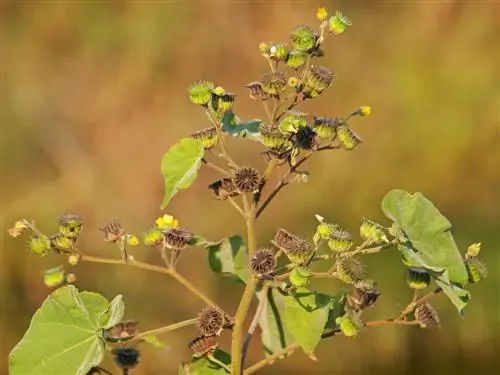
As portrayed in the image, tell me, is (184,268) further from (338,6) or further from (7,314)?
(338,6)

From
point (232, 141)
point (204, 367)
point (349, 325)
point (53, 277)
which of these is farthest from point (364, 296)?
point (232, 141)

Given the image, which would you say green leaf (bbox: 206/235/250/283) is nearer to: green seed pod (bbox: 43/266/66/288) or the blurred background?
green seed pod (bbox: 43/266/66/288)

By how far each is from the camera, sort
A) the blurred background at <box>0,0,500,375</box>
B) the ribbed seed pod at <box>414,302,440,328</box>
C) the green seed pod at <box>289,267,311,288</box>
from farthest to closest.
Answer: the blurred background at <box>0,0,500,375</box>
the ribbed seed pod at <box>414,302,440,328</box>
the green seed pod at <box>289,267,311,288</box>

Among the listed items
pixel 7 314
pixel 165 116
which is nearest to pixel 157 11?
pixel 165 116

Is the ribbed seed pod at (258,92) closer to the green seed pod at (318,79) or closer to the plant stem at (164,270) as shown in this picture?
the green seed pod at (318,79)

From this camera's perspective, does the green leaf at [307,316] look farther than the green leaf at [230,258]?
No

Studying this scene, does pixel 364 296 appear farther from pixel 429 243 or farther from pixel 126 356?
pixel 126 356

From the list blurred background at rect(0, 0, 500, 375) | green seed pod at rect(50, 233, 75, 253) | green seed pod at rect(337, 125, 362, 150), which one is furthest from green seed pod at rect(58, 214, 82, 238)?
blurred background at rect(0, 0, 500, 375)

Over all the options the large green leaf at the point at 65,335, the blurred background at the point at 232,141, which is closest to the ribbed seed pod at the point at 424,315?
the large green leaf at the point at 65,335
